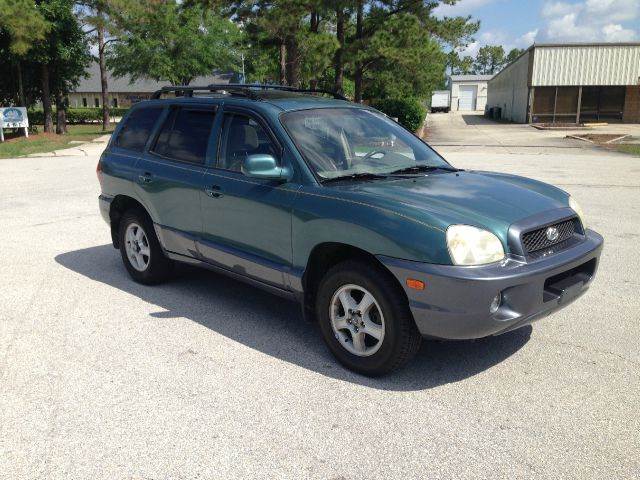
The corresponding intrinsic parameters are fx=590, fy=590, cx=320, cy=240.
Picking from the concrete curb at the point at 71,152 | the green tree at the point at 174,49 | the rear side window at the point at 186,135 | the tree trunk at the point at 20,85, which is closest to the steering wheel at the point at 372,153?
the rear side window at the point at 186,135

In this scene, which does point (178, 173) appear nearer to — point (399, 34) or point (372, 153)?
point (372, 153)

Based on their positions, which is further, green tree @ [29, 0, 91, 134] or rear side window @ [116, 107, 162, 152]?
green tree @ [29, 0, 91, 134]

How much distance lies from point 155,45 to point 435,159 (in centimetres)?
4897

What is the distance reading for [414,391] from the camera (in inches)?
143

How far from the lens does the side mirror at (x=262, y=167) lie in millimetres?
3969

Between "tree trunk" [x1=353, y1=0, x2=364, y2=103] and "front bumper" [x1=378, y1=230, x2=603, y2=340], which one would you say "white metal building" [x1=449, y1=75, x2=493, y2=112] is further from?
"front bumper" [x1=378, y1=230, x2=603, y2=340]

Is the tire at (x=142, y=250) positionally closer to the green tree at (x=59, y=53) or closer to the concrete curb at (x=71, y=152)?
the concrete curb at (x=71, y=152)

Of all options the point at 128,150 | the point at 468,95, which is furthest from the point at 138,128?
the point at 468,95

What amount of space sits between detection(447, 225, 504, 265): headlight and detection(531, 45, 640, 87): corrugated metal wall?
3967cm

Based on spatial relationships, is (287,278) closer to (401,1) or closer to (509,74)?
(401,1)

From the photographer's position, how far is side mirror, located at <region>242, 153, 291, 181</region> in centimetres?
397

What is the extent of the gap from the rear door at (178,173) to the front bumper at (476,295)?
2063mm

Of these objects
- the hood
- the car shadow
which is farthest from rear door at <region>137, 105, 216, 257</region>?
the hood

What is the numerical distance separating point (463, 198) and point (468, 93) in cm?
9609
